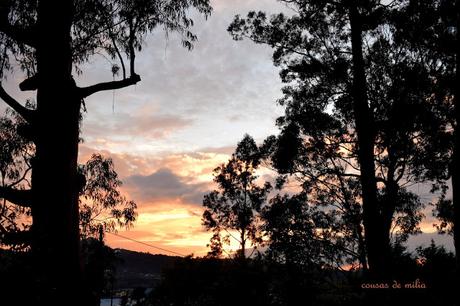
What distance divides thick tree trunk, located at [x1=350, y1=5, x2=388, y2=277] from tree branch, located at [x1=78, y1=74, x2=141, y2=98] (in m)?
6.85

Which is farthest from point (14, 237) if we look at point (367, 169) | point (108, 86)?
point (367, 169)

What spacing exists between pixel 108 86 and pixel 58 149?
146cm

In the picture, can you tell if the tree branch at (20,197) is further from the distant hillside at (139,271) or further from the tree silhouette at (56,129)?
the distant hillside at (139,271)

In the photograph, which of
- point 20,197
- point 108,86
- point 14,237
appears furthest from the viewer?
point 108,86

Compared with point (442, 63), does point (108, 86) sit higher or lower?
lower

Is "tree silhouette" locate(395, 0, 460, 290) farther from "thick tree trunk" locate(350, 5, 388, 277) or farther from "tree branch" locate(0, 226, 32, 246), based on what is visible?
"tree branch" locate(0, 226, 32, 246)

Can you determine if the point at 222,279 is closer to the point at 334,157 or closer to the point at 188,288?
the point at 334,157

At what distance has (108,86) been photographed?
741 cm

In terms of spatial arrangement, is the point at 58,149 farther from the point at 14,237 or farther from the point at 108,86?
the point at 14,237

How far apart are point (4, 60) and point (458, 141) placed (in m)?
8.63

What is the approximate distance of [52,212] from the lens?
6.19 m

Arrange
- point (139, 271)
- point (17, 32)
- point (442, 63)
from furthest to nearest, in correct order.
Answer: point (139, 271) < point (442, 63) < point (17, 32)

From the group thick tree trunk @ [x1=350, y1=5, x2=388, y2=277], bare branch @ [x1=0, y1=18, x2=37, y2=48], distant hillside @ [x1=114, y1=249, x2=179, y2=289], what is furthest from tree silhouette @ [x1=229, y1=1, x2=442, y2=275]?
distant hillside @ [x1=114, y1=249, x2=179, y2=289]

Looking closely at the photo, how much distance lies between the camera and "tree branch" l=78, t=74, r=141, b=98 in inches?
279
